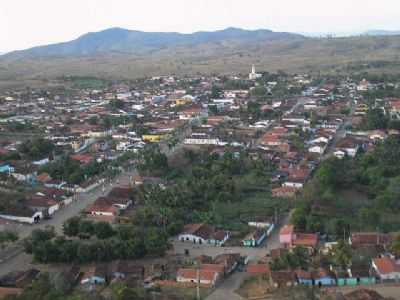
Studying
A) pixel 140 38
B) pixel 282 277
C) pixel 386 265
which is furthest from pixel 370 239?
pixel 140 38

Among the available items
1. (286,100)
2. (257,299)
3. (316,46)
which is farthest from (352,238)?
(316,46)

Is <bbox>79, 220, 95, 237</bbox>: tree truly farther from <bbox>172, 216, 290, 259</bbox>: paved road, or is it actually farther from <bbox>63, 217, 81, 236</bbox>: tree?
<bbox>172, 216, 290, 259</bbox>: paved road

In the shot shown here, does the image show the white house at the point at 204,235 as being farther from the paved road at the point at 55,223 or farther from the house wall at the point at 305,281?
the paved road at the point at 55,223

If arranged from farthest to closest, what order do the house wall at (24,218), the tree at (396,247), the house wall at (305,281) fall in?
the house wall at (24,218) → the tree at (396,247) → the house wall at (305,281)

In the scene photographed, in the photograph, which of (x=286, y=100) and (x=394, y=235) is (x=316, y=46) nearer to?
(x=286, y=100)

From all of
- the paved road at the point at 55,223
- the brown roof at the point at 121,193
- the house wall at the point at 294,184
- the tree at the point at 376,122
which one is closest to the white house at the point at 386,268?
the house wall at the point at 294,184

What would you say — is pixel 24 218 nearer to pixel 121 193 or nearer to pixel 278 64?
pixel 121 193
